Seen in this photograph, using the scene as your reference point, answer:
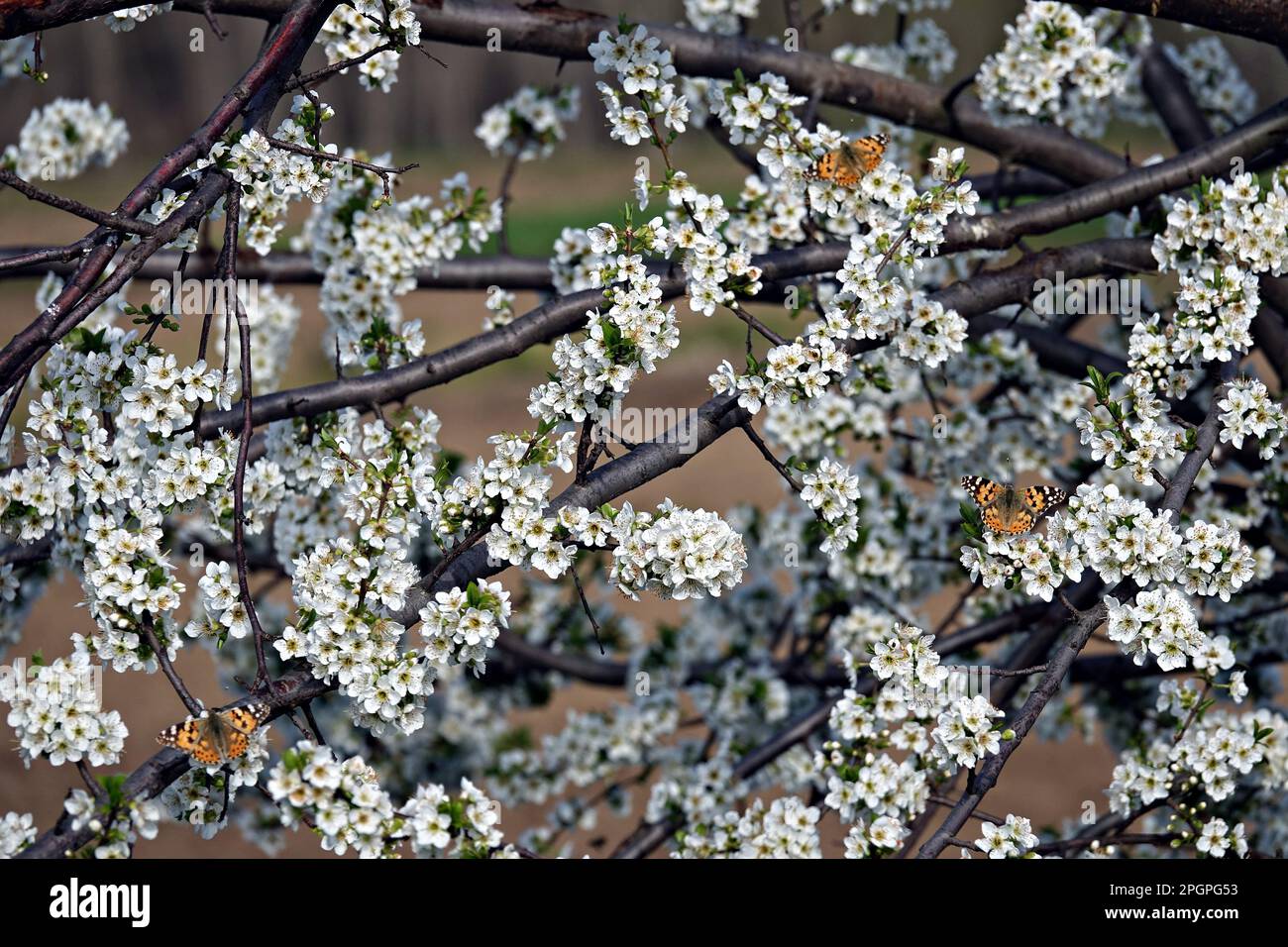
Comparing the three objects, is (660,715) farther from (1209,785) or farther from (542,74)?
(542,74)

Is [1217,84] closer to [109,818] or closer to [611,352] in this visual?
[611,352]

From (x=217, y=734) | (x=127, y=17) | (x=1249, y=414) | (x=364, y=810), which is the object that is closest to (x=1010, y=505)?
(x=1249, y=414)

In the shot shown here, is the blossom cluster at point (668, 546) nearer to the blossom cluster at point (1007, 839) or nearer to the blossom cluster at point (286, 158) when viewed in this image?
the blossom cluster at point (1007, 839)

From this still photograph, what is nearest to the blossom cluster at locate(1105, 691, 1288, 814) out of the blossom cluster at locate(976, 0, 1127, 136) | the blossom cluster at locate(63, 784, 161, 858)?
the blossom cluster at locate(976, 0, 1127, 136)

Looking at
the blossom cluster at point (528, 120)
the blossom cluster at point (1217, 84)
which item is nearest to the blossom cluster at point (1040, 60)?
the blossom cluster at point (1217, 84)

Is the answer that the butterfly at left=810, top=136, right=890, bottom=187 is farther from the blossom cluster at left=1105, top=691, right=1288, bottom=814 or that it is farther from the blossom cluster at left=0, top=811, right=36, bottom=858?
the blossom cluster at left=0, top=811, right=36, bottom=858
